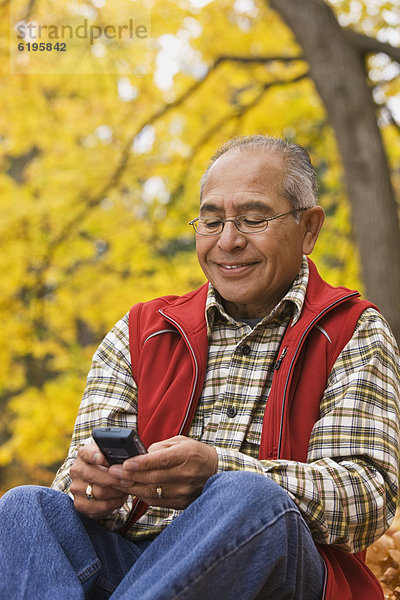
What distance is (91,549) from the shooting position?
1949mm

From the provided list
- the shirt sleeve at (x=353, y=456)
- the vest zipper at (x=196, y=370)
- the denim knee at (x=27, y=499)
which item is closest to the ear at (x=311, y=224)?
the shirt sleeve at (x=353, y=456)

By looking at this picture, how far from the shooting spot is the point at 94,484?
1940 millimetres

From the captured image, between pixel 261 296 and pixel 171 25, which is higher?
pixel 171 25

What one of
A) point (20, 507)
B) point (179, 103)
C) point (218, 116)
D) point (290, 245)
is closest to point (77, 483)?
point (20, 507)

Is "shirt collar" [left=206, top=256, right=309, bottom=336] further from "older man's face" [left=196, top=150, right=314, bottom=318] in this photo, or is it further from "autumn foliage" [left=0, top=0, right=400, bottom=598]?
"autumn foliage" [left=0, top=0, right=400, bottom=598]

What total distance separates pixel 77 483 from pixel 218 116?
583 cm

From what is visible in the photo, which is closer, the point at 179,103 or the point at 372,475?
the point at 372,475

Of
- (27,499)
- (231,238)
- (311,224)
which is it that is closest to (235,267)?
(231,238)

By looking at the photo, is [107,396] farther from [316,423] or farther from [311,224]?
[311,224]

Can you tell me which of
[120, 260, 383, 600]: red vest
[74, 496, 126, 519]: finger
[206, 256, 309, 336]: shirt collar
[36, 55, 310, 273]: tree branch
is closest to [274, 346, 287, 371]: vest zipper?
[120, 260, 383, 600]: red vest

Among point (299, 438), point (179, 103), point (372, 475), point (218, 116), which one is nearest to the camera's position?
point (372, 475)

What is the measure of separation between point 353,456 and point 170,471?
1.83 feet

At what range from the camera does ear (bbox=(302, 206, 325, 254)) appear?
249 cm

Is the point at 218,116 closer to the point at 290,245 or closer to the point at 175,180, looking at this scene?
the point at 175,180
